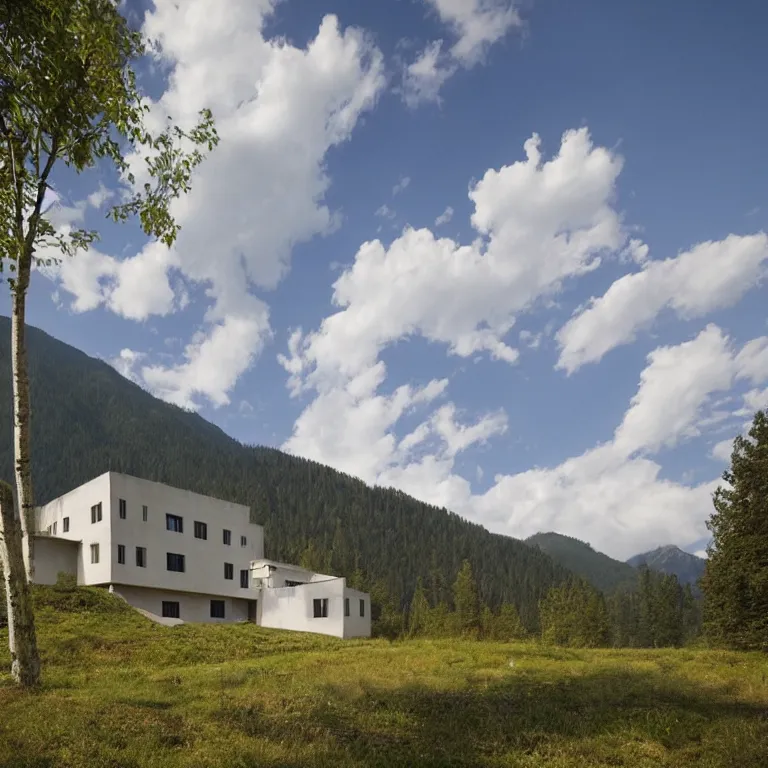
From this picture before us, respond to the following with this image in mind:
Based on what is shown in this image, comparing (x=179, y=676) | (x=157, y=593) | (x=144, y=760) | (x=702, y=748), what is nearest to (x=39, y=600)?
(x=157, y=593)

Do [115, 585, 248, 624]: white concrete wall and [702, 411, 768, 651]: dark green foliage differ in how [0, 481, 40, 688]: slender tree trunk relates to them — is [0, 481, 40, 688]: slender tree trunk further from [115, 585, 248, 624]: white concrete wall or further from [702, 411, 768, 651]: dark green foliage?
[702, 411, 768, 651]: dark green foliage

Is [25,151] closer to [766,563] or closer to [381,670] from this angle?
[381,670]

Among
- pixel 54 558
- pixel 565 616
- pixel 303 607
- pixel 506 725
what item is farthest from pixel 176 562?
pixel 565 616

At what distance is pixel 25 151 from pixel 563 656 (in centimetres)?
2281

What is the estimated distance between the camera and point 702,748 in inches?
395

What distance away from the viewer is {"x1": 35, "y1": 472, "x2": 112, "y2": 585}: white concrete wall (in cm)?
4131

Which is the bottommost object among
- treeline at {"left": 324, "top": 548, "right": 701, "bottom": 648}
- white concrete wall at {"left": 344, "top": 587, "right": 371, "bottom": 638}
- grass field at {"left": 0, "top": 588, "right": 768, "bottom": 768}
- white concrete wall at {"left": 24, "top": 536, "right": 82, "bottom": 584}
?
treeline at {"left": 324, "top": 548, "right": 701, "bottom": 648}

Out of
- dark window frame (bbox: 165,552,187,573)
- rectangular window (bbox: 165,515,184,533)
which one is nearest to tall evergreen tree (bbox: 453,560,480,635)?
dark window frame (bbox: 165,552,187,573)

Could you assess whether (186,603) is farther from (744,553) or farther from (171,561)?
(744,553)

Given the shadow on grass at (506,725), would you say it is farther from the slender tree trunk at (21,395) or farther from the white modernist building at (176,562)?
the white modernist building at (176,562)

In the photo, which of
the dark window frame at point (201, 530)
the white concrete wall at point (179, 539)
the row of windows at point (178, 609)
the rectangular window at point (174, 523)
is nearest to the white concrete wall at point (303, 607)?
the row of windows at point (178, 609)

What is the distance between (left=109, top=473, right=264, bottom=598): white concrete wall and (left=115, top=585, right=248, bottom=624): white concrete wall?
971 millimetres

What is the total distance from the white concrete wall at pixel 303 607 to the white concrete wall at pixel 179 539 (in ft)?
10.6

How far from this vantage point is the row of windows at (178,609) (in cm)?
4511
